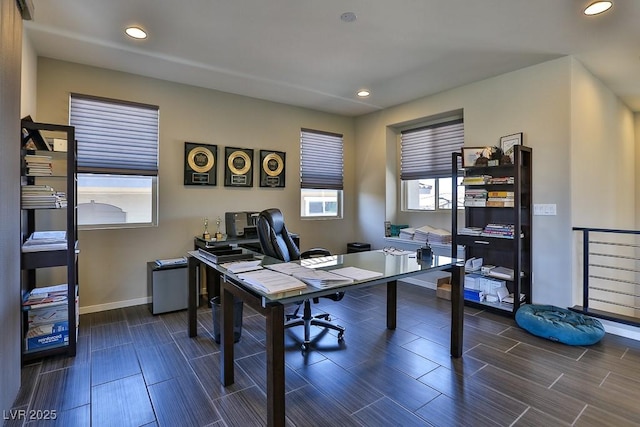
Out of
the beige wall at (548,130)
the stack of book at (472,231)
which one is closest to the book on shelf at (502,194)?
the beige wall at (548,130)

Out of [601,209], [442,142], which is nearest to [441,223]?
[442,142]

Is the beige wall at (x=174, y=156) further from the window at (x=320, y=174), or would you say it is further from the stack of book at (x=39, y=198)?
the stack of book at (x=39, y=198)

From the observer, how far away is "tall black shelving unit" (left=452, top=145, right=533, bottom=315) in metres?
3.27

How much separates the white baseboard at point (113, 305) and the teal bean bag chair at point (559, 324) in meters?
4.05

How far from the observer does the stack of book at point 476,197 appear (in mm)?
3586

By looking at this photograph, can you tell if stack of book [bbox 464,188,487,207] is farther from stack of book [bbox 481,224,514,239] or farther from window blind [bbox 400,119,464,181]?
window blind [bbox 400,119,464,181]

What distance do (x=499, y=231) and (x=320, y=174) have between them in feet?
8.92

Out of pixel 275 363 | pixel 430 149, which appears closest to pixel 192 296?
pixel 275 363

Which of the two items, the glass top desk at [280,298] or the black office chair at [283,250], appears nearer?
the glass top desk at [280,298]

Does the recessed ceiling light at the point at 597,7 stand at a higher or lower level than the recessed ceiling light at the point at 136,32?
lower

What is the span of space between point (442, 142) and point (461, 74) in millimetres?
1069

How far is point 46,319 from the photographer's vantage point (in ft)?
8.09

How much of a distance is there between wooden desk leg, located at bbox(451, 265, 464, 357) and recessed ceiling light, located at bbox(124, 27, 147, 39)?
327cm

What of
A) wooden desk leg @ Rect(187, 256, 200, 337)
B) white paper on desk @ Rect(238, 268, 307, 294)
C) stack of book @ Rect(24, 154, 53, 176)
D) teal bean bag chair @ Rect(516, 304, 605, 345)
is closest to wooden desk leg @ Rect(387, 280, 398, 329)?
teal bean bag chair @ Rect(516, 304, 605, 345)
